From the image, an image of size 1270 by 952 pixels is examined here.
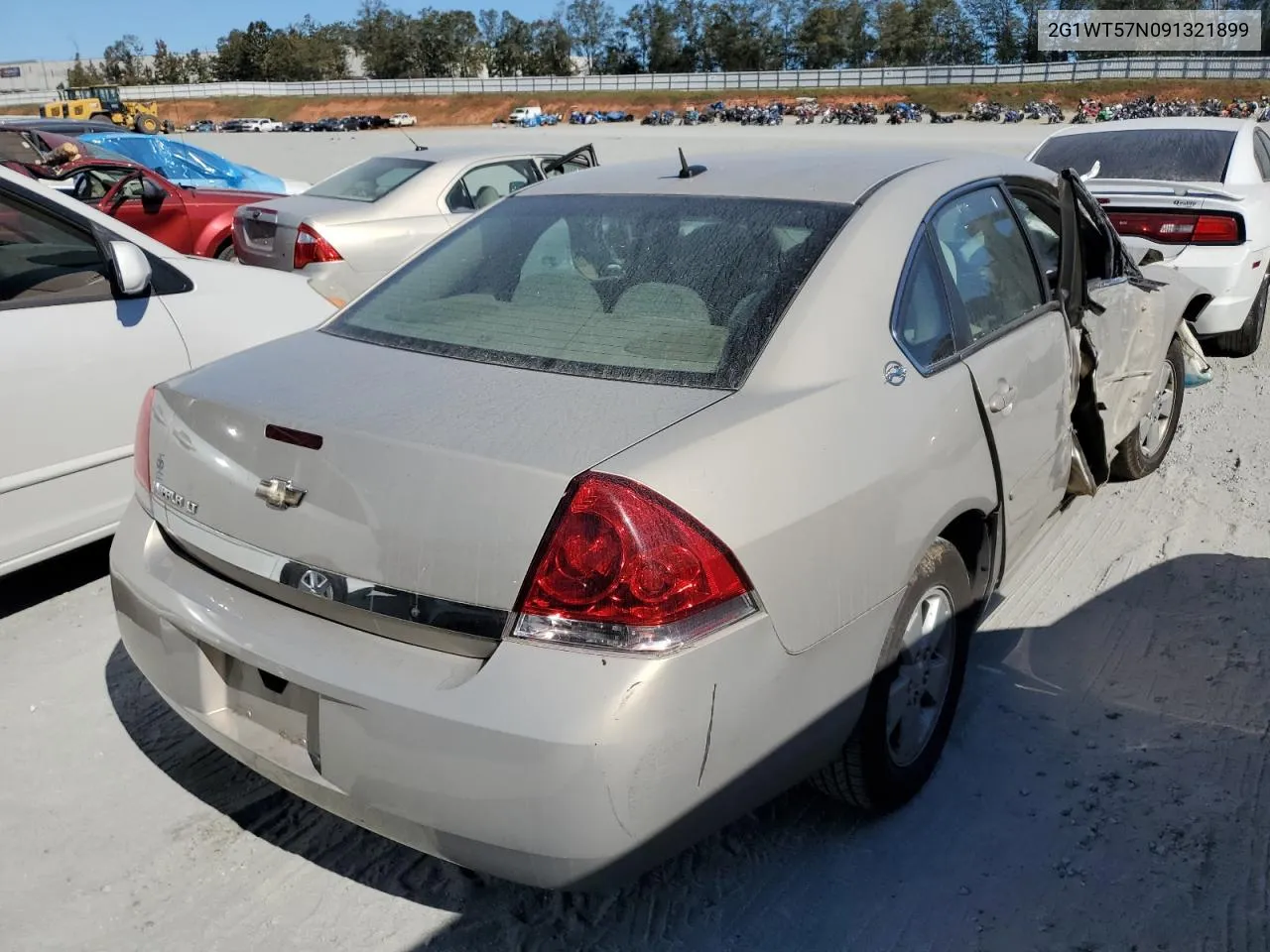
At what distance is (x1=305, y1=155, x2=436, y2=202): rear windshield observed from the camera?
8938 millimetres

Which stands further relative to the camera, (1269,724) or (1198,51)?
(1198,51)

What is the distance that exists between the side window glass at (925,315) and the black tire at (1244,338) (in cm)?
509

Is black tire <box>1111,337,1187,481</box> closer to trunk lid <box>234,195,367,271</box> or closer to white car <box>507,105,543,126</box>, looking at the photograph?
trunk lid <box>234,195,367,271</box>

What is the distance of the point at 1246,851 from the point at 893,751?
89 centimetres

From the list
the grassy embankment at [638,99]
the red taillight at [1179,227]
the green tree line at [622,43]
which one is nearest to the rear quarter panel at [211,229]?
the red taillight at [1179,227]

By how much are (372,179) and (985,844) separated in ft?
26.4

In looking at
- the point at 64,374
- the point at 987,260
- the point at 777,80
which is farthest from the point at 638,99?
the point at 987,260

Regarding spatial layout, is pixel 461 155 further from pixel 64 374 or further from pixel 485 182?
pixel 64 374

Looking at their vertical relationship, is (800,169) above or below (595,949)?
above

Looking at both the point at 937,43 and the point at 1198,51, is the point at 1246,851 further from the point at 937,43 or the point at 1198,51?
the point at 937,43

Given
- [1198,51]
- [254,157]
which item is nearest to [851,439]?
[254,157]

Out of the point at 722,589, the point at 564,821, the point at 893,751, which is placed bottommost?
the point at 893,751

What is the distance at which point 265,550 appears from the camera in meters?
2.28

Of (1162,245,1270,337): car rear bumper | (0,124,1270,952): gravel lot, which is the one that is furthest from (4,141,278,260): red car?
(1162,245,1270,337): car rear bumper
